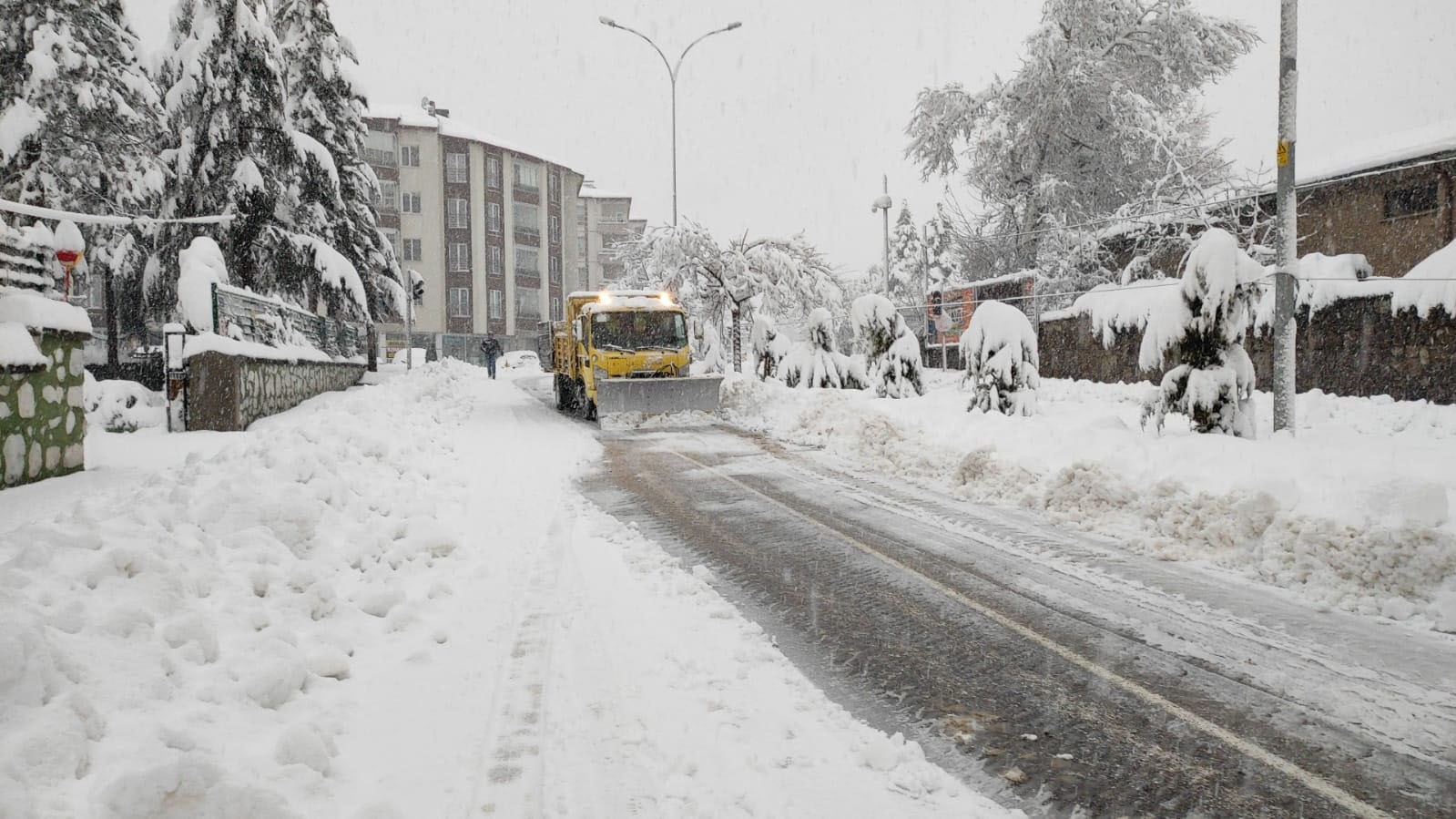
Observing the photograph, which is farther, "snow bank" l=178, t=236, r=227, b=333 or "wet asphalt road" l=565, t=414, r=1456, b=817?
"snow bank" l=178, t=236, r=227, b=333

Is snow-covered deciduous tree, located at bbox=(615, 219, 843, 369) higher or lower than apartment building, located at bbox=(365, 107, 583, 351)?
lower

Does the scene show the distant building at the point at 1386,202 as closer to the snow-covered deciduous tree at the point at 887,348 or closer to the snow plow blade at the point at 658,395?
the snow-covered deciduous tree at the point at 887,348

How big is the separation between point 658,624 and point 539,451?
9102 millimetres

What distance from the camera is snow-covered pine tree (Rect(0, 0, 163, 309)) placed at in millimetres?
19953

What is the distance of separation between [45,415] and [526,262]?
222ft

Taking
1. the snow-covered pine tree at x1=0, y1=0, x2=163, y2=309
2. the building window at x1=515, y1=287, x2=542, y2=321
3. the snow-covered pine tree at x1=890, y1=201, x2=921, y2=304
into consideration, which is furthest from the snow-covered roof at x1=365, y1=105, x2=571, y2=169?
the snow-covered pine tree at x1=0, y1=0, x2=163, y2=309

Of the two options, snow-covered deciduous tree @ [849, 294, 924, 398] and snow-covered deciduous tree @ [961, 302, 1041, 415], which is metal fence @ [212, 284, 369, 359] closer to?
snow-covered deciduous tree @ [849, 294, 924, 398]

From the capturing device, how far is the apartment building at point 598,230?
3568 inches

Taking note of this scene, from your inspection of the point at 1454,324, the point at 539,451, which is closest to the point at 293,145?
the point at 539,451

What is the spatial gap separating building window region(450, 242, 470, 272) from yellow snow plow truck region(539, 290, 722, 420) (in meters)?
52.7

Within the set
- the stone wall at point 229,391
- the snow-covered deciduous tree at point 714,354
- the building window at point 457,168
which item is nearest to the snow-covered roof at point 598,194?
the building window at point 457,168

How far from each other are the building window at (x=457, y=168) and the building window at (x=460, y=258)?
5172 mm

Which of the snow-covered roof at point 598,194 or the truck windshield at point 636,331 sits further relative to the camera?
the snow-covered roof at point 598,194

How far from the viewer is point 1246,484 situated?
7512mm
